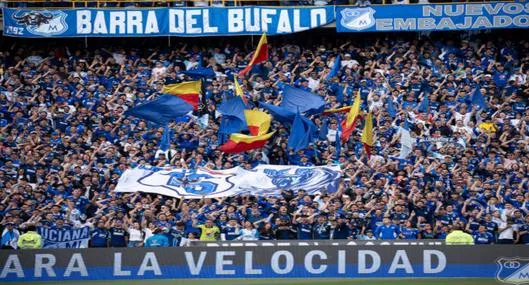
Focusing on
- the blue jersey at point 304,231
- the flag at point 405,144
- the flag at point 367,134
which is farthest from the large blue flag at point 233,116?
the blue jersey at point 304,231

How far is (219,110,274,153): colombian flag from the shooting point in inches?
1187

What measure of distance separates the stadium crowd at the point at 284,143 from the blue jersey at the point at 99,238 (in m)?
0.05

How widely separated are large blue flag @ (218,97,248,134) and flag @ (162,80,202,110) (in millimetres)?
911

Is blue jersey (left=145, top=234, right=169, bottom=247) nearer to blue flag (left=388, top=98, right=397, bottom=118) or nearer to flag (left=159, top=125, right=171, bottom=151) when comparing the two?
flag (left=159, top=125, right=171, bottom=151)

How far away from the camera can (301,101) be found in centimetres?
3128

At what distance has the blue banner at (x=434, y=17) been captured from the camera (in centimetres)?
3512

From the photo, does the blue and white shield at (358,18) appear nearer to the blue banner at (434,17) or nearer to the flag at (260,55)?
the blue banner at (434,17)

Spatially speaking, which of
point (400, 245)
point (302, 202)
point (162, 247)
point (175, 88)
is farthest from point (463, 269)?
point (175, 88)

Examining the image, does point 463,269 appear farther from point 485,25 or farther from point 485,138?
point 485,25

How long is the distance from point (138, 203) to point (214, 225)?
2.39 metres

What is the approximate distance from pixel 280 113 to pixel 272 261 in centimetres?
628

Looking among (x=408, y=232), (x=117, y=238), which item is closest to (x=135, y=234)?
(x=117, y=238)

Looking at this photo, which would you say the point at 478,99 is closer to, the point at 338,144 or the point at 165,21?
the point at 338,144

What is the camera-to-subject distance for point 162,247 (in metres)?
25.6
